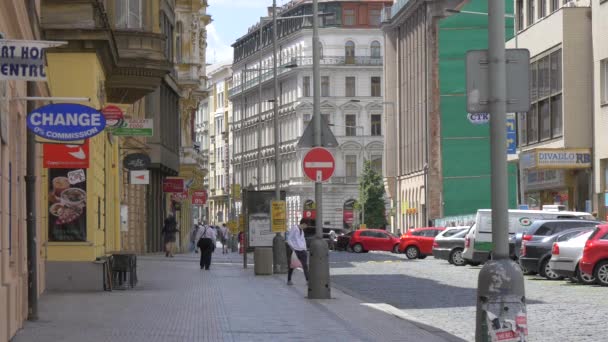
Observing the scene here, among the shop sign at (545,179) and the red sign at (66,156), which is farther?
the shop sign at (545,179)

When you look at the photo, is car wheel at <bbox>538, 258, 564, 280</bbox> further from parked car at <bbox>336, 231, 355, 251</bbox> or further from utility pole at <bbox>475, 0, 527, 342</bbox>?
parked car at <bbox>336, 231, 355, 251</bbox>

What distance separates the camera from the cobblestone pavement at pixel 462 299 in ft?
70.5

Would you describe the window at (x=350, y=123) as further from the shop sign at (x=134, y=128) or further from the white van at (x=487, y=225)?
the shop sign at (x=134, y=128)

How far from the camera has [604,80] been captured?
5675cm

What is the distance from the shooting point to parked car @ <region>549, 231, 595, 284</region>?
3503 cm

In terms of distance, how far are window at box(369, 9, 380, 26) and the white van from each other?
100 metres

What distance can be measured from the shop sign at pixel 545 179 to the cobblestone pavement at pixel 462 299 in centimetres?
1575

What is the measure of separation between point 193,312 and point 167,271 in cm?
2129

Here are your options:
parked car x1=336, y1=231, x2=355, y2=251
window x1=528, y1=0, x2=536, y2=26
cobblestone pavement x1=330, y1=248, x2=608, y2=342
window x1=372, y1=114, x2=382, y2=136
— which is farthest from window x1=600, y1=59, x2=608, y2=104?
window x1=372, y1=114, x2=382, y2=136

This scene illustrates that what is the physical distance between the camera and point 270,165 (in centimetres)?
15488

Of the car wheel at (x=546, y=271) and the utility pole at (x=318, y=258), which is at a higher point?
the utility pole at (x=318, y=258)

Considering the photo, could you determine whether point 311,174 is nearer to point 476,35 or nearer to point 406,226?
point 476,35

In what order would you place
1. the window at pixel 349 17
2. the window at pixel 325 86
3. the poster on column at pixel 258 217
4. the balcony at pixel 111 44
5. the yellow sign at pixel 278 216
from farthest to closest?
the window at pixel 349 17, the window at pixel 325 86, the poster on column at pixel 258 217, the yellow sign at pixel 278 216, the balcony at pixel 111 44

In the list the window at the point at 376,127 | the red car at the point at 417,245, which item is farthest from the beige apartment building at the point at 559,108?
the window at the point at 376,127
